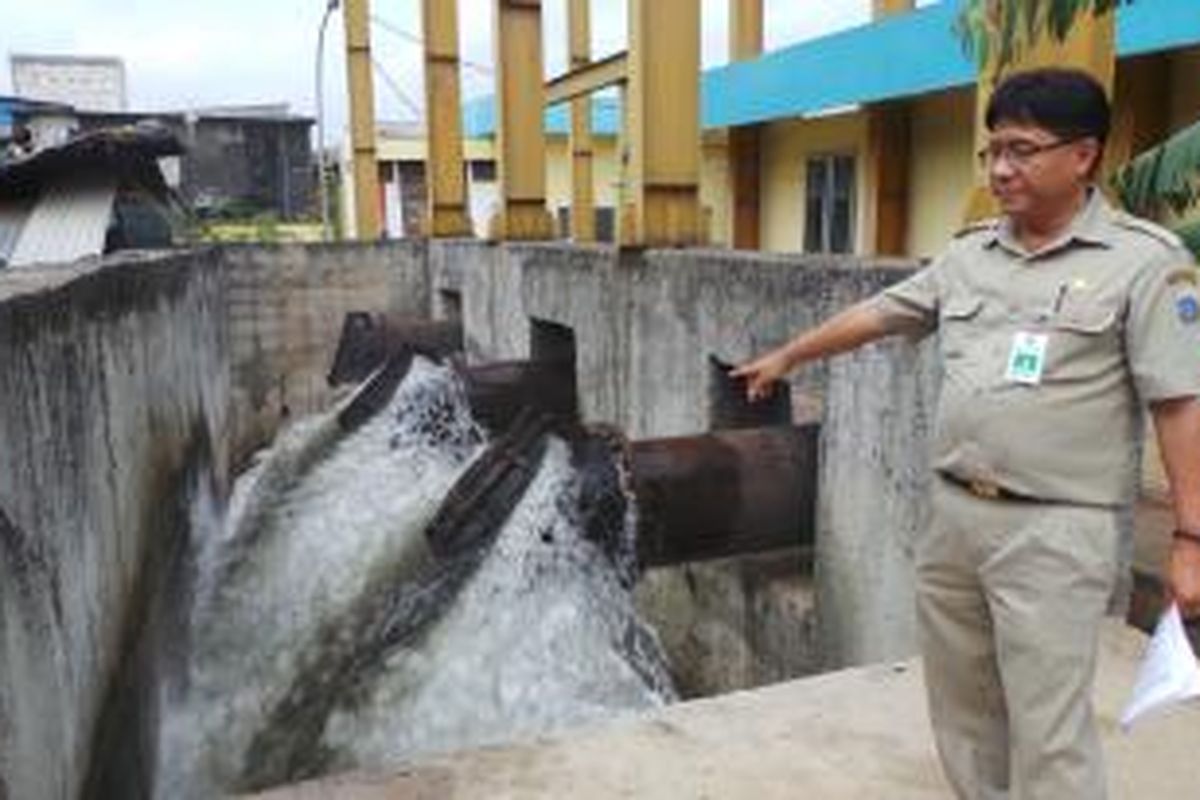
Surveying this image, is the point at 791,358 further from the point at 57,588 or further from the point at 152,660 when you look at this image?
the point at 152,660

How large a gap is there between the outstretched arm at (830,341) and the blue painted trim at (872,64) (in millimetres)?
7100

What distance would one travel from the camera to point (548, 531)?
681cm

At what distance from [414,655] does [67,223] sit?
25.3 feet

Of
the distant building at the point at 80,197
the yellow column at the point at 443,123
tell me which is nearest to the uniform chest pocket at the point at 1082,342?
the distant building at the point at 80,197

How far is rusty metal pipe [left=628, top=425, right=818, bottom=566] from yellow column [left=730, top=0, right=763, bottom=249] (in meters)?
12.6

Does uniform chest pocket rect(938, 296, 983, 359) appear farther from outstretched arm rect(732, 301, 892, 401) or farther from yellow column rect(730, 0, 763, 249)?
yellow column rect(730, 0, 763, 249)

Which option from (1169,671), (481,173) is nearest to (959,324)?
(1169,671)

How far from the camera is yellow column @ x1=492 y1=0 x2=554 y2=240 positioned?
1235 cm

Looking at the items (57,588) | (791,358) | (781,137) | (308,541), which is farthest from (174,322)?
(781,137)

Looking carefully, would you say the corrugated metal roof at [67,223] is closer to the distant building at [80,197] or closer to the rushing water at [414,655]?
the distant building at [80,197]

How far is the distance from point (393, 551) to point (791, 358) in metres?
6.48

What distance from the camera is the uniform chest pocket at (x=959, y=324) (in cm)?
257

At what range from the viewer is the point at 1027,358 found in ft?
8.02

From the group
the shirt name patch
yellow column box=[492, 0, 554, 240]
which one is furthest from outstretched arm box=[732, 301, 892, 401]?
yellow column box=[492, 0, 554, 240]
